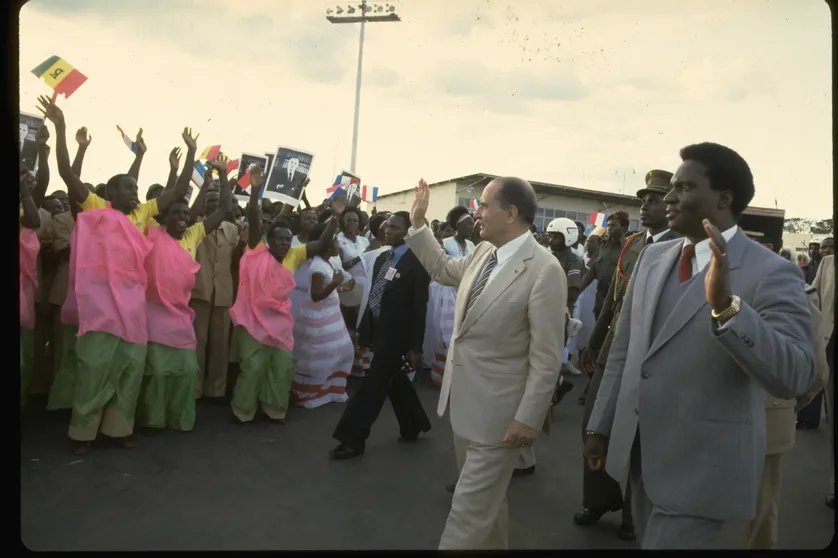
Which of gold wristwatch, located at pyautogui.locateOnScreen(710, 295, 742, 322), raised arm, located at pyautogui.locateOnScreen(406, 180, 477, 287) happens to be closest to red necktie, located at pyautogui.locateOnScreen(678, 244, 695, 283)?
gold wristwatch, located at pyautogui.locateOnScreen(710, 295, 742, 322)

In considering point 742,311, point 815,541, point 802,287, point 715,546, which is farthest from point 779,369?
point 815,541

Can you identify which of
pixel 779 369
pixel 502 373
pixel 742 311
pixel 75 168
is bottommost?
pixel 502 373

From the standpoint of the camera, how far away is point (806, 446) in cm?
→ 674

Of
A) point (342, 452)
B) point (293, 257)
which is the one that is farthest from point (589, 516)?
point (293, 257)

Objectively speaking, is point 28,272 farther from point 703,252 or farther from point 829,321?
point 829,321

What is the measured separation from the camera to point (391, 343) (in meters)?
5.64

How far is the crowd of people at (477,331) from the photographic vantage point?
236cm

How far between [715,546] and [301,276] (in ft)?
20.1

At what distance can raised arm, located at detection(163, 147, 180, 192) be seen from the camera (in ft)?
19.4

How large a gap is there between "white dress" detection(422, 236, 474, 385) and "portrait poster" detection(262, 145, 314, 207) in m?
2.01

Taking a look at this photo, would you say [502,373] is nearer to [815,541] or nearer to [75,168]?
[815,541]

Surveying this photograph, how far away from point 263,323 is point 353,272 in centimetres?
278

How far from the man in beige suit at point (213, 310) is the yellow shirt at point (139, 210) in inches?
50.7

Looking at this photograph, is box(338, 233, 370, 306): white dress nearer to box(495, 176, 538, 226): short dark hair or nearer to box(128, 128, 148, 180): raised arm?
box(128, 128, 148, 180): raised arm
